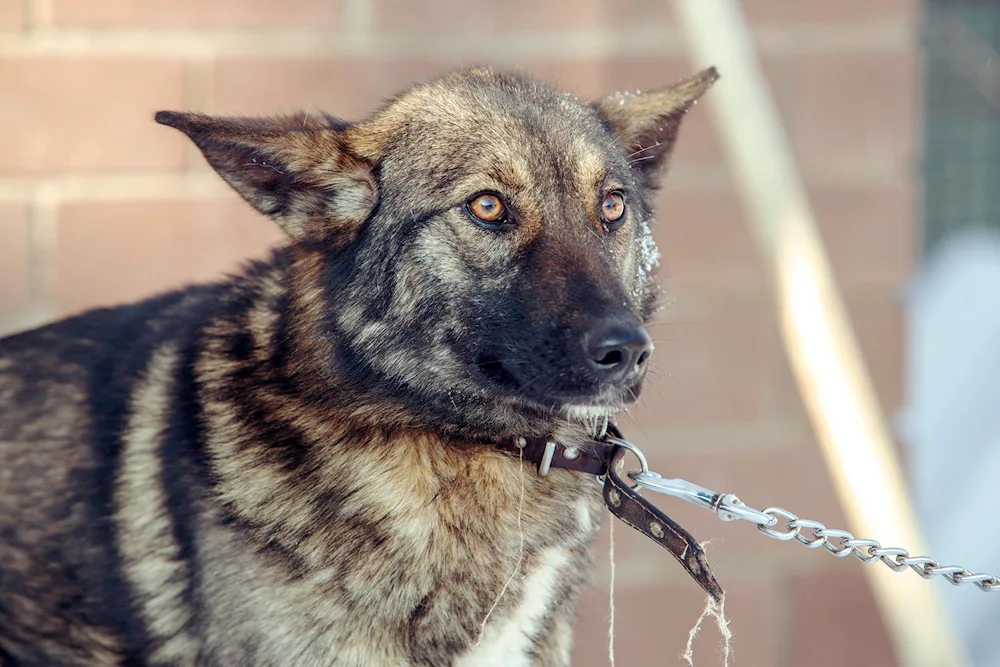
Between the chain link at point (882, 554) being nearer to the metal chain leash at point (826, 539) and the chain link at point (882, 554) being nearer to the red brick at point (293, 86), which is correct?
the metal chain leash at point (826, 539)

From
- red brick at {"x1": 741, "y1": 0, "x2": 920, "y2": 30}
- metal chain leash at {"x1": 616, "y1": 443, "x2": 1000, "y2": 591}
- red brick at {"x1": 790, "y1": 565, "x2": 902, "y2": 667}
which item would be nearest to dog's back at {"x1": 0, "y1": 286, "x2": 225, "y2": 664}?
metal chain leash at {"x1": 616, "y1": 443, "x2": 1000, "y2": 591}

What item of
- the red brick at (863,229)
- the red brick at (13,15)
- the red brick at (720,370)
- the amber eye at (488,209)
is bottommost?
the red brick at (720,370)

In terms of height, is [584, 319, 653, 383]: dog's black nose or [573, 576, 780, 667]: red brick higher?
[584, 319, 653, 383]: dog's black nose

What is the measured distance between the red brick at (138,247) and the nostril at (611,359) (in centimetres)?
140

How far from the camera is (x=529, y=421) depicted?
179cm

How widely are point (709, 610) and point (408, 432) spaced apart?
0.58 meters

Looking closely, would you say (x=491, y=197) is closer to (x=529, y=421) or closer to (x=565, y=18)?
(x=529, y=421)

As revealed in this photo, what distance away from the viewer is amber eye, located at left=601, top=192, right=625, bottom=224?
5.91ft

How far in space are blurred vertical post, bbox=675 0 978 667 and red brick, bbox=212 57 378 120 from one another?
36.0 inches

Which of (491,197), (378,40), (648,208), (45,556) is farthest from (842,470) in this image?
(45,556)

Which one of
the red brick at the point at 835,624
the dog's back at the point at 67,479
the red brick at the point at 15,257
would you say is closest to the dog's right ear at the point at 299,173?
the dog's back at the point at 67,479

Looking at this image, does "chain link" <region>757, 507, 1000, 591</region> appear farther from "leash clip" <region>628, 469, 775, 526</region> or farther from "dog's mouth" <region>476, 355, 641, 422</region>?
"dog's mouth" <region>476, 355, 641, 422</region>

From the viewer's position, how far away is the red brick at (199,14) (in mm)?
2652

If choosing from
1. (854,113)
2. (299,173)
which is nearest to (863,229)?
(854,113)
